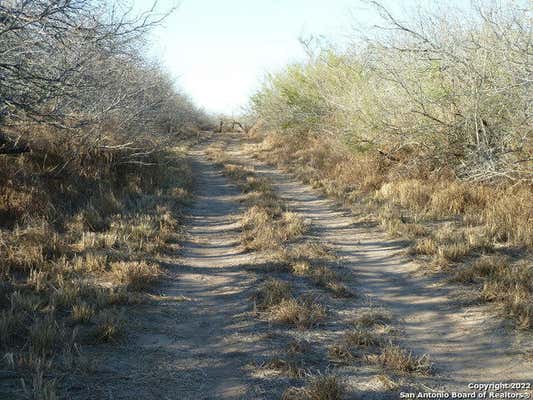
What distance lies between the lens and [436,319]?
13.7 ft

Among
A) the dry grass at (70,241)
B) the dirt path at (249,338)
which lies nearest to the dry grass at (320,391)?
the dirt path at (249,338)

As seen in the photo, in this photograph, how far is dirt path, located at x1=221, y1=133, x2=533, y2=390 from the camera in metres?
3.28

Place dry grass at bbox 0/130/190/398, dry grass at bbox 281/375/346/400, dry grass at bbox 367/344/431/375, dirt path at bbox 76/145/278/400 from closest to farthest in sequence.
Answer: dry grass at bbox 281/375/346/400 < dirt path at bbox 76/145/278/400 < dry grass at bbox 367/344/431/375 < dry grass at bbox 0/130/190/398

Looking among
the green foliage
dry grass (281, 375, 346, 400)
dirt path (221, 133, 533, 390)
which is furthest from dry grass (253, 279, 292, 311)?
the green foliage

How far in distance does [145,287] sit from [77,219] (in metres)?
2.69

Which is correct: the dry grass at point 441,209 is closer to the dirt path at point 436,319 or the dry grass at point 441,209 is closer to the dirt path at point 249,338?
the dirt path at point 436,319

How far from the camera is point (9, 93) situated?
5121 millimetres

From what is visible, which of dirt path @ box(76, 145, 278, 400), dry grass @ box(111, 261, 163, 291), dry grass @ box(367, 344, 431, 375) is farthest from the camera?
dry grass @ box(111, 261, 163, 291)

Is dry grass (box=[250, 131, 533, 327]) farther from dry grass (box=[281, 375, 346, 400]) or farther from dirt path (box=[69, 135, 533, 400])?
dry grass (box=[281, 375, 346, 400])

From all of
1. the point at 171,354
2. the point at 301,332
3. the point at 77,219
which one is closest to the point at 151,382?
the point at 171,354

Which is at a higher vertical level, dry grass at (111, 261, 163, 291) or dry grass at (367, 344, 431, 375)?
dry grass at (111, 261, 163, 291)

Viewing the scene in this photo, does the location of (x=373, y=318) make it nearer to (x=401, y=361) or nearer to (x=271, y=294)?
(x=401, y=361)

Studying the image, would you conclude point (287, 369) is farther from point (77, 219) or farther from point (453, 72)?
point (453, 72)

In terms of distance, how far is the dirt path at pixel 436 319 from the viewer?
3279 millimetres
